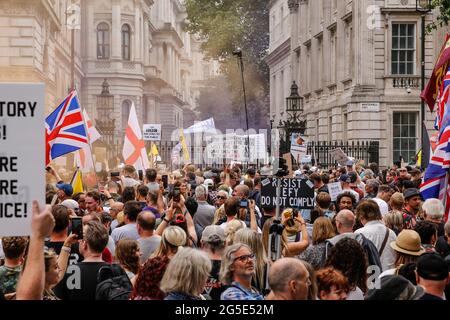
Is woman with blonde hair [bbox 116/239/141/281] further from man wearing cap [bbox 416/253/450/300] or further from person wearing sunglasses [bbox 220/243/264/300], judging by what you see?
man wearing cap [bbox 416/253/450/300]

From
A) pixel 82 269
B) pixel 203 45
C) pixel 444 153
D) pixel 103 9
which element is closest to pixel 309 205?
pixel 444 153

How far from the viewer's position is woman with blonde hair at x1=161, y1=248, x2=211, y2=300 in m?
6.03

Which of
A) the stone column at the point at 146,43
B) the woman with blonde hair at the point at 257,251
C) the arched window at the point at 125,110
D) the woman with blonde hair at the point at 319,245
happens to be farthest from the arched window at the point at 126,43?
the woman with blonde hair at the point at 257,251

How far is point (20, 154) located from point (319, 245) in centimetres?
383

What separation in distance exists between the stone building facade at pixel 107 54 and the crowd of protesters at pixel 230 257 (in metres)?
27.2

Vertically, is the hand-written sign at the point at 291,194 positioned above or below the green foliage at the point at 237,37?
below

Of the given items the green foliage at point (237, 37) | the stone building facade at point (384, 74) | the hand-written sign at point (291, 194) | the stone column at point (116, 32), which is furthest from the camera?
the stone column at point (116, 32)

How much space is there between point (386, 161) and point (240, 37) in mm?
35975

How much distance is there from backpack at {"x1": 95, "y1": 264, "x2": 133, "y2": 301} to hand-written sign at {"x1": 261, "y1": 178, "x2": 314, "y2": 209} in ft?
12.1

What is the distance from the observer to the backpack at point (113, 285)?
266 inches

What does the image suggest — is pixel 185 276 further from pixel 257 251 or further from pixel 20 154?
pixel 257 251

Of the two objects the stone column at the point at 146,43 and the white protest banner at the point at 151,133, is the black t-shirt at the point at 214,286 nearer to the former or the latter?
the white protest banner at the point at 151,133

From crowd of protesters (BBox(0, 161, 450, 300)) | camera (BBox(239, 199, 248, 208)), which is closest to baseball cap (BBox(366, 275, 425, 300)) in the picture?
crowd of protesters (BBox(0, 161, 450, 300))

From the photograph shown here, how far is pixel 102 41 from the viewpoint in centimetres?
7875
